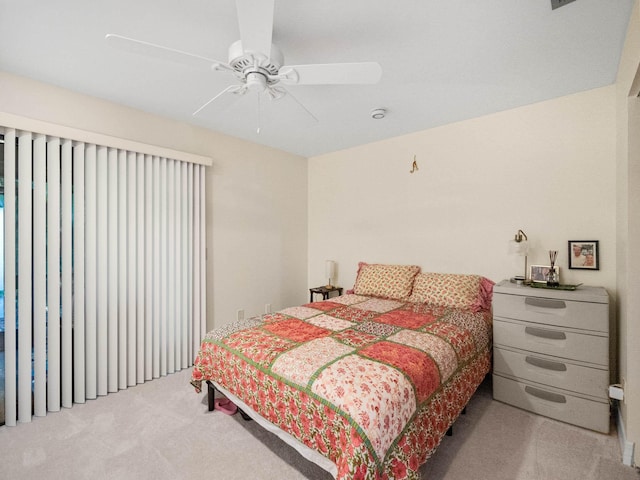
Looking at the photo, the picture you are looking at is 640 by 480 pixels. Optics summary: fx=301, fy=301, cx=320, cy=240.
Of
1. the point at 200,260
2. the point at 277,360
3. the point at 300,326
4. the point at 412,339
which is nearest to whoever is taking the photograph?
the point at 277,360

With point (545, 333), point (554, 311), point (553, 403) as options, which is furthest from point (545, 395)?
point (554, 311)

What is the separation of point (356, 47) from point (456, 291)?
216cm

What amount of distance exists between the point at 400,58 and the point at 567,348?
2271 millimetres

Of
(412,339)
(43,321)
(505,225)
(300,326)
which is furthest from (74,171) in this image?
(505,225)

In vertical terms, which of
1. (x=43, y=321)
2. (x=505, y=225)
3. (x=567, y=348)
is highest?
(x=505, y=225)

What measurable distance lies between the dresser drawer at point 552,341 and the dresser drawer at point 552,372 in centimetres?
5

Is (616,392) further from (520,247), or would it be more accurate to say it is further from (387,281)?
(387,281)

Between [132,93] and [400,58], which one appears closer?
[400,58]

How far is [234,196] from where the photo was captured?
11.4 ft

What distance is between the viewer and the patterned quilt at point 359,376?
1296mm

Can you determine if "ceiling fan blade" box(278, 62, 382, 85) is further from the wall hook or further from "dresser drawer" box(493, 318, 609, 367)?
"dresser drawer" box(493, 318, 609, 367)

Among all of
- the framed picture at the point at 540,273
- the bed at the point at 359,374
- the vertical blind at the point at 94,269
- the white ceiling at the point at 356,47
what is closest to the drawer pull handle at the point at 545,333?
the bed at the point at 359,374

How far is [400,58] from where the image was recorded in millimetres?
1933

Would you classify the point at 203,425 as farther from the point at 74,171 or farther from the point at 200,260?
the point at 74,171
